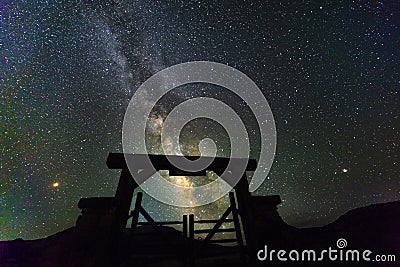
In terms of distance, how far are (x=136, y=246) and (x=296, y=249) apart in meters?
→ 3.52

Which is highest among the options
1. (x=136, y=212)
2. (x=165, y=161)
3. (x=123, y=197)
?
(x=165, y=161)

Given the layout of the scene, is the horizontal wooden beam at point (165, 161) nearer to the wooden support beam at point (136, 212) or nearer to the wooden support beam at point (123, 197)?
the wooden support beam at point (123, 197)

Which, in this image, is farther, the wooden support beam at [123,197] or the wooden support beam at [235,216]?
the wooden support beam at [235,216]

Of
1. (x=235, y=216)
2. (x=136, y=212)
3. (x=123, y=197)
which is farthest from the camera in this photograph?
(x=235, y=216)

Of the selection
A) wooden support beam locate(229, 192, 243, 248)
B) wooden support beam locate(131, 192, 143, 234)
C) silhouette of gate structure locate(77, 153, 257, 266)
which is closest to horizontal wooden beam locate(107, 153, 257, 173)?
silhouette of gate structure locate(77, 153, 257, 266)

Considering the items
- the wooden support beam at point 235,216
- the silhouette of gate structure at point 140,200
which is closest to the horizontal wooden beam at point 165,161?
the silhouette of gate structure at point 140,200

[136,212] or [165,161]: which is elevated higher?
[165,161]

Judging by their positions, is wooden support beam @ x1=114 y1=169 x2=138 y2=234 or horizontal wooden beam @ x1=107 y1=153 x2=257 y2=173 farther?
horizontal wooden beam @ x1=107 y1=153 x2=257 y2=173

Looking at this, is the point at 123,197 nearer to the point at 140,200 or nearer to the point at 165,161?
the point at 140,200

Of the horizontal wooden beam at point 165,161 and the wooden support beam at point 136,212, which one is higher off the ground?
the horizontal wooden beam at point 165,161

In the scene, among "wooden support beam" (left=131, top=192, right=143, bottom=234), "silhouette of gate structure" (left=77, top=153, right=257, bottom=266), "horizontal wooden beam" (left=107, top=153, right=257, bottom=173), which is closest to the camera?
"silhouette of gate structure" (left=77, top=153, right=257, bottom=266)

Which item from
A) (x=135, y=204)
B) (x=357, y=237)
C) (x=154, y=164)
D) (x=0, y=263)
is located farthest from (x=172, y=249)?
(x=357, y=237)

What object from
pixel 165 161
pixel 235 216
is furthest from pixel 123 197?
pixel 235 216

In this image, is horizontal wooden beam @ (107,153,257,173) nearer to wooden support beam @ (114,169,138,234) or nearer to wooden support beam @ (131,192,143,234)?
wooden support beam @ (114,169,138,234)
